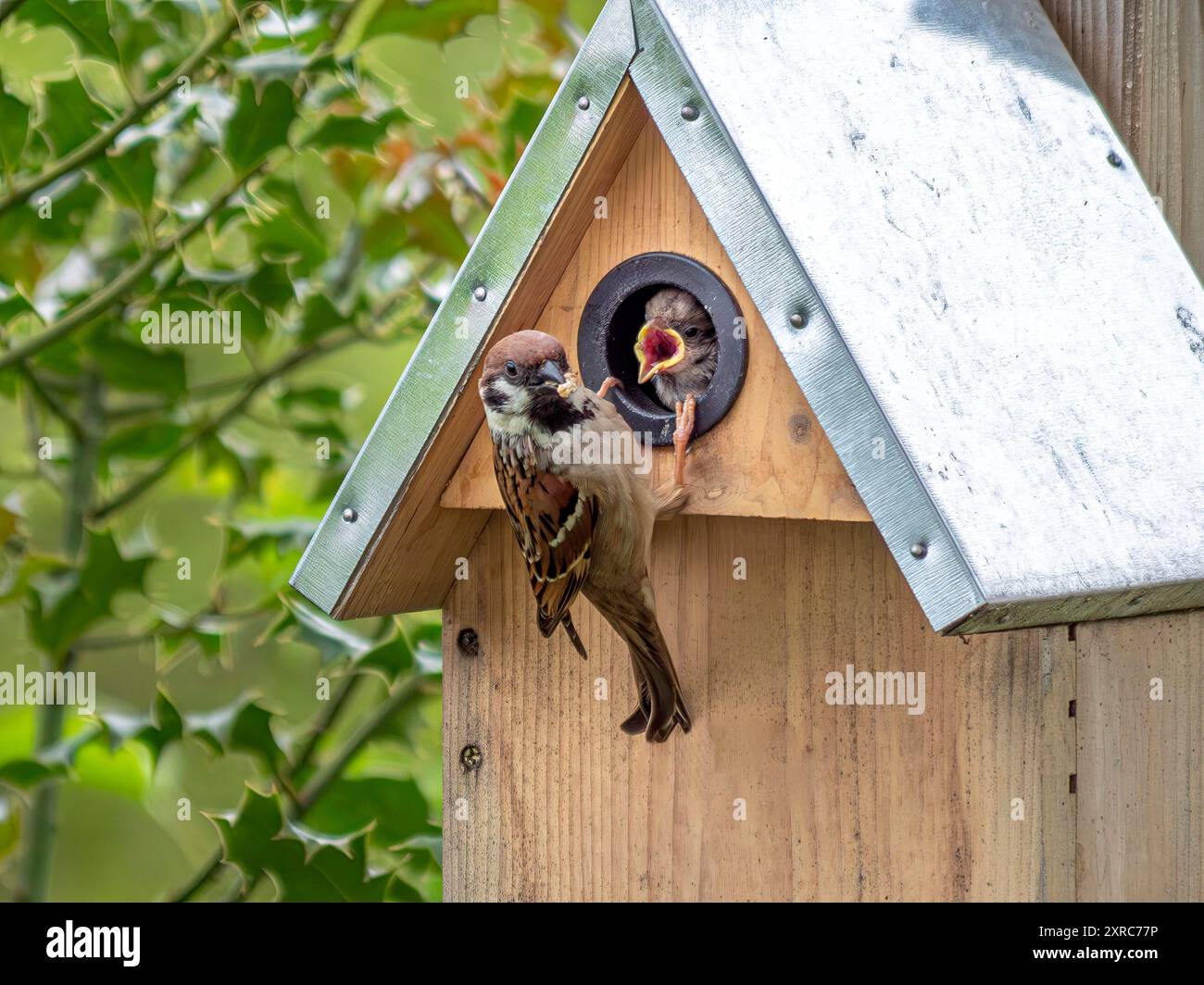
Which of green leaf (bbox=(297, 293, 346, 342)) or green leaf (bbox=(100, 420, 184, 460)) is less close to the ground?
green leaf (bbox=(297, 293, 346, 342))

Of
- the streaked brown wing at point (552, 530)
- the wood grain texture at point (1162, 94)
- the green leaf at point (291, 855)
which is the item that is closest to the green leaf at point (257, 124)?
the streaked brown wing at point (552, 530)

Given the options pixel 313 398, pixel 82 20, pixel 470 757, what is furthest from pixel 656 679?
pixel 82 20

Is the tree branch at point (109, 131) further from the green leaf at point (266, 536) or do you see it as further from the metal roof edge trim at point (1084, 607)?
the metal roof edge trim at point (1084, 607)

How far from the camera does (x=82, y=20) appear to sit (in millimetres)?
2797

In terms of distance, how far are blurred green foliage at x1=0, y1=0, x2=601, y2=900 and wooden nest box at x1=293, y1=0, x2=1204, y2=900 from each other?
19.7 inches

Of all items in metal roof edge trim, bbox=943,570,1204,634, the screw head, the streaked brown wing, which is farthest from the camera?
the screw head

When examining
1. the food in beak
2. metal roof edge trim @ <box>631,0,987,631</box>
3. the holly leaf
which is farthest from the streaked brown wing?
the holly leaf

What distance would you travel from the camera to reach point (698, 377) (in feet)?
7.41

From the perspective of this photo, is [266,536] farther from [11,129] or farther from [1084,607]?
[1084,607]

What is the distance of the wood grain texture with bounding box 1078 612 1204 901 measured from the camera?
2152mm

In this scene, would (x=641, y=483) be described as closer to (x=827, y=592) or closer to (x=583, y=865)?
(x=827, y=592)

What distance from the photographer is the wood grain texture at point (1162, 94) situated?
7.47 ft

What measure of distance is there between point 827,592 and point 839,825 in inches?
13.6

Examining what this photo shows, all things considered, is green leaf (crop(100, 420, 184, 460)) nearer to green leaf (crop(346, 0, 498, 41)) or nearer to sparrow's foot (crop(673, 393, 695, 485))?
green leaf (crop(346, 0, 498, 41))
